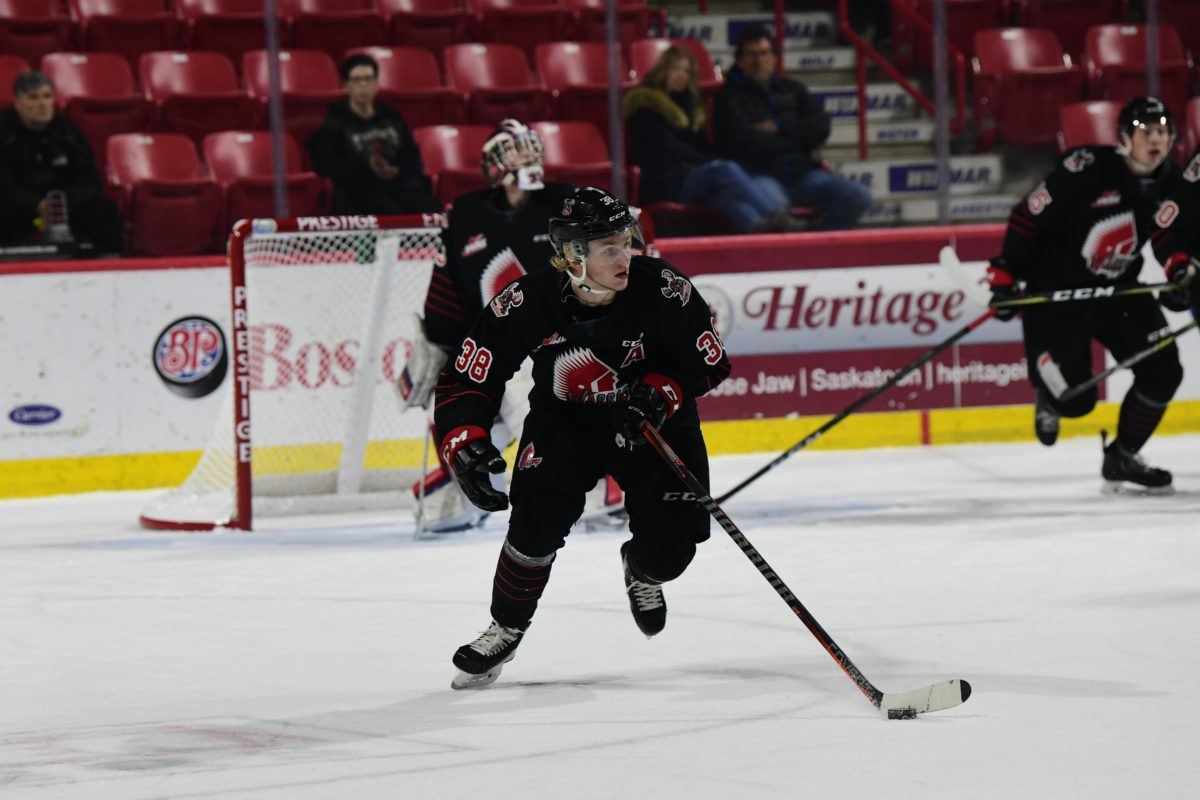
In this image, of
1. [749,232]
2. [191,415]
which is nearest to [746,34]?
[749,232]

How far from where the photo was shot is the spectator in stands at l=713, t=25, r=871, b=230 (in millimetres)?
7723

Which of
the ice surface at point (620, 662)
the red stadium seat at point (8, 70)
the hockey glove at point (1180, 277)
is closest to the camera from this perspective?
the ice surface at point (620, 662)

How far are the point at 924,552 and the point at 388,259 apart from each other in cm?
223

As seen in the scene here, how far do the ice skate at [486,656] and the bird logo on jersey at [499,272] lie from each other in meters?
2.15

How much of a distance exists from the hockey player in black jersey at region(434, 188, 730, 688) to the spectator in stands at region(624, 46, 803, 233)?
3.79 m

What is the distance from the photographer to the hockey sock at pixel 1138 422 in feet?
21.1

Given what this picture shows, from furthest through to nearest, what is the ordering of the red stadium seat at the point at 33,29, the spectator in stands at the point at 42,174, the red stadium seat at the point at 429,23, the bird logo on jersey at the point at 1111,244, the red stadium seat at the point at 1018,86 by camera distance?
the red stadium seat at the point at 429,23 < the red stadium seat at the point at 1018,86 < the red stadium seat at the point at 33,29 < the spectator in stands at the point at 42,174 < the bird logo on jersey at the point at 1111,244

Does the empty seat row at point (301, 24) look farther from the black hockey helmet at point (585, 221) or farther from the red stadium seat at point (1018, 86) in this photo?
the black hockey helmet at point (585, 221)

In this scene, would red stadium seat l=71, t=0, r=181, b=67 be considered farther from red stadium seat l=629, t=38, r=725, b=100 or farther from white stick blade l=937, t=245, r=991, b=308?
white stick blade l=937, t=245, r=991, b=308

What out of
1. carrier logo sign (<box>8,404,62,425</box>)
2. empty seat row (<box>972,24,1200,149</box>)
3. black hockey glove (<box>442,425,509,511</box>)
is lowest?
carrier logo sign (<box>8,404,62,425</box>)

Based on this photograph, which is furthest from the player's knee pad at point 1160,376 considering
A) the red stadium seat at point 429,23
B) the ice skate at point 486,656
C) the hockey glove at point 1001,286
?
the red stadium seat at point 429,23

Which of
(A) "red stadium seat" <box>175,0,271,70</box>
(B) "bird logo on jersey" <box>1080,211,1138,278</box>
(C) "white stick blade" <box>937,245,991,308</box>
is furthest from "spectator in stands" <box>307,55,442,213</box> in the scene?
(B) "bird logo on jersey" <box>1080,211,1138,278</box>

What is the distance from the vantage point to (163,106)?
305 inches

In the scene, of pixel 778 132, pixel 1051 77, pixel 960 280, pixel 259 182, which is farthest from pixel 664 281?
pixel 1051 77
